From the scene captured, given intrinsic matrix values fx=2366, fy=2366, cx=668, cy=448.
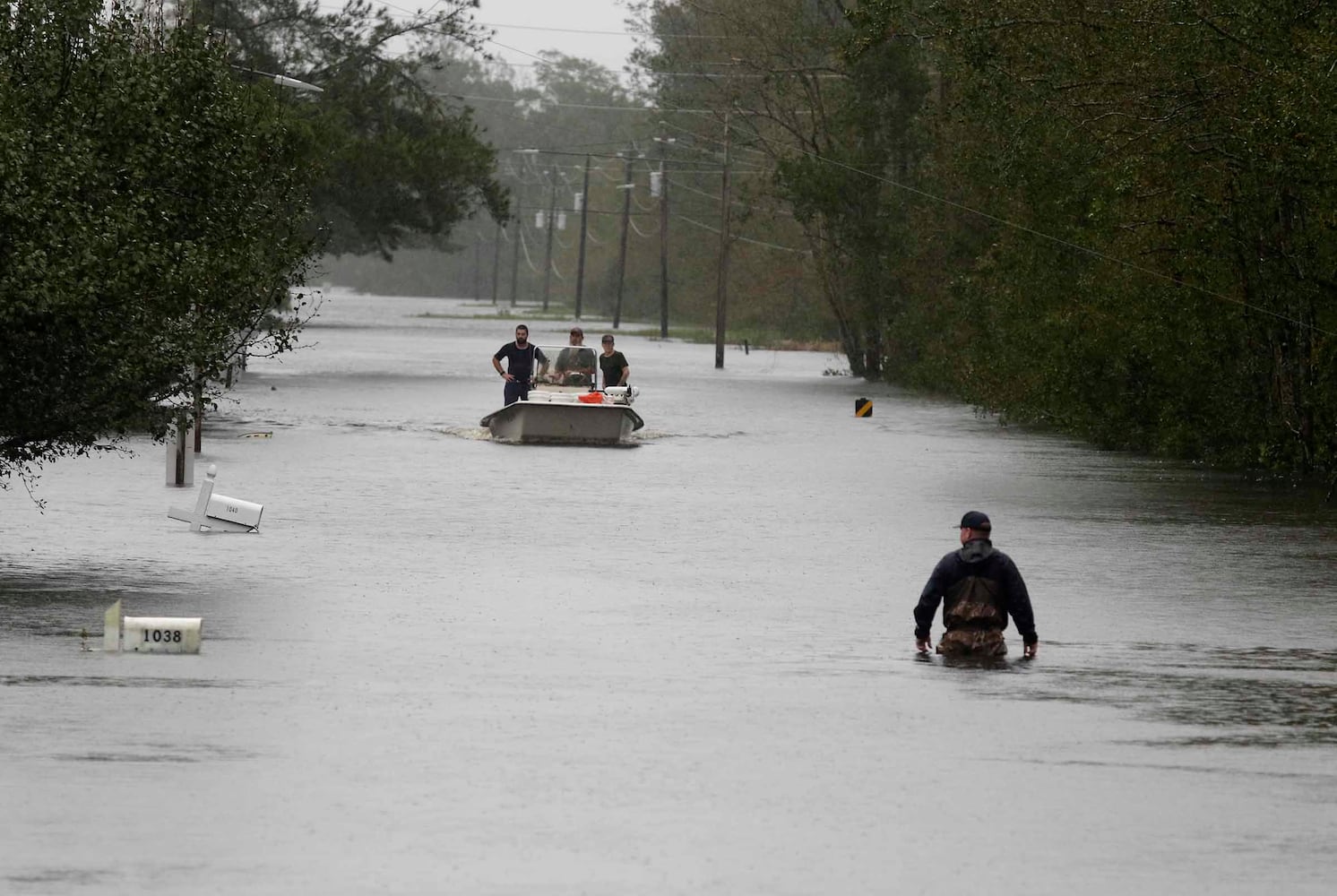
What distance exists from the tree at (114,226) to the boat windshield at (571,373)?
59.4ft

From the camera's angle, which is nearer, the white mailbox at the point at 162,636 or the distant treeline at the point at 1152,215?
the white mailbox at the point at 162,636

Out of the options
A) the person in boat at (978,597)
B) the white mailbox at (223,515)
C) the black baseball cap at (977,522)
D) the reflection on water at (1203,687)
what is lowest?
the white mailbox at (223,515)

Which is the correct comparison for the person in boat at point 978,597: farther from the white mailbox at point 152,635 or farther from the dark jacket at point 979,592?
the white mailbox at point 152,635

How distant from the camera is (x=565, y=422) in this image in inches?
1393

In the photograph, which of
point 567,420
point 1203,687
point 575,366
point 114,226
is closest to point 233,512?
point 114,226

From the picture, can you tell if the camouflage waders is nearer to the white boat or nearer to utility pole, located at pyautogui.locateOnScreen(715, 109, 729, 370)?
the white boat

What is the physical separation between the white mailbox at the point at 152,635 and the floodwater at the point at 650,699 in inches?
5.1

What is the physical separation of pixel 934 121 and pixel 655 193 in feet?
185

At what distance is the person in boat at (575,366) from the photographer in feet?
125

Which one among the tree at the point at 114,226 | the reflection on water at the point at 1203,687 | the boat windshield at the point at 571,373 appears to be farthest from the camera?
the boat windshield at the point at 571,373

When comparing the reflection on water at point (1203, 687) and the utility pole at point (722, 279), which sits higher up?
the utility pole at point (722, 279)

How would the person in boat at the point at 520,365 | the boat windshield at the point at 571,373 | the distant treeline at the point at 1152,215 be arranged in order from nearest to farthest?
1. the distant treeline at the point at 1152,215
2. the person in boat at the point at 520,365
3. the boat windshield at the point at 571,373

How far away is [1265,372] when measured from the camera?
32.0 m

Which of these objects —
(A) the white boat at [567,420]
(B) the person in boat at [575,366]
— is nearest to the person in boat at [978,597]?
(A) the white boat at [567,420]
